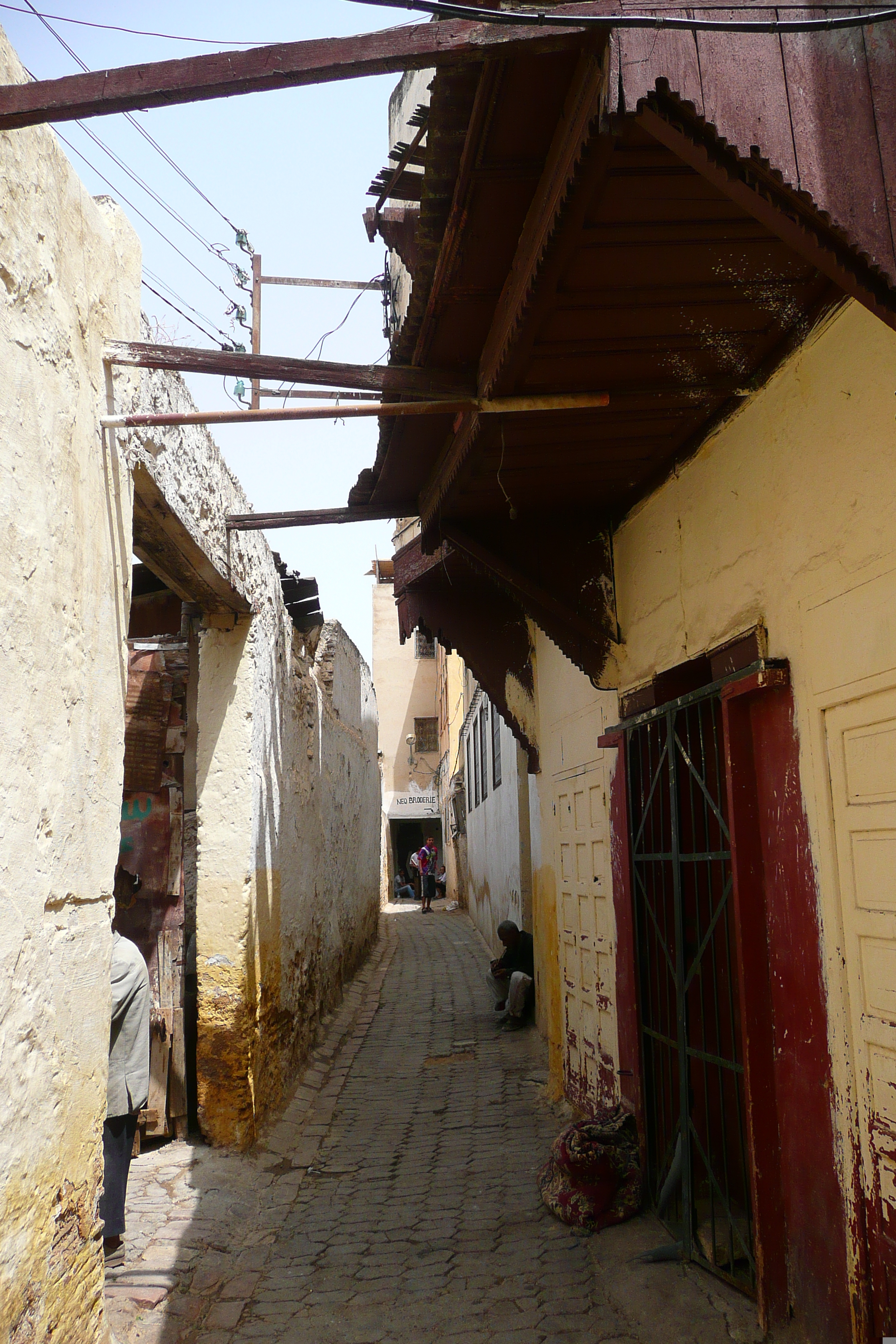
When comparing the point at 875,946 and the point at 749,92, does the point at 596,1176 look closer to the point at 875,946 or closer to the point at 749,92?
the point at 875,946

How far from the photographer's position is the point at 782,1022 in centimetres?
325

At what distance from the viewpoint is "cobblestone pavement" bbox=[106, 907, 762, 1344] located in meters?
3.57

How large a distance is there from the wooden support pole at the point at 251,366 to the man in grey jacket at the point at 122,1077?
89.1 inches

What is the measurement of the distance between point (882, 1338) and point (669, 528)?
3144 mm

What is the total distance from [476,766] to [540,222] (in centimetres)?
1289

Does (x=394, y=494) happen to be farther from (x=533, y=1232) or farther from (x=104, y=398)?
(x=533, y=1232)

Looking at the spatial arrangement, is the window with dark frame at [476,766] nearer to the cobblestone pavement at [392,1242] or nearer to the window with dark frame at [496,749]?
the window with dark frame at [496,749]

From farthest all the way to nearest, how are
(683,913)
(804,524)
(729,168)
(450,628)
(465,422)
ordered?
1. (450,628)
2. (683,913)
3. (465,422)
4. (804,524)
5. (729,168)

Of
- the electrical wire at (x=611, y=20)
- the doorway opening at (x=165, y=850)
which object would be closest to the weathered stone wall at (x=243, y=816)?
the doorway opening at (x=165, y=850)

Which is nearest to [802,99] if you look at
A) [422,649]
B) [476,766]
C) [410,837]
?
[476,766]

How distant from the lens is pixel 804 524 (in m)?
3.18

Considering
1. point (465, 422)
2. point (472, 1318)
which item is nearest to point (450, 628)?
point (465, 422)

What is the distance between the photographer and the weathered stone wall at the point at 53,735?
97.8 inches

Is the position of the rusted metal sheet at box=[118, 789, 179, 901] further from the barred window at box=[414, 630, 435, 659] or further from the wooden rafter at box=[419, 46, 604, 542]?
the barred window at box=[414, 630, 435, 659]
